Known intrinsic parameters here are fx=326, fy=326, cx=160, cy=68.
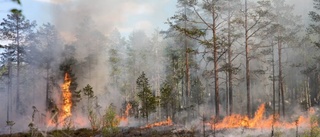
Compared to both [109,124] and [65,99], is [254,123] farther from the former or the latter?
[65,99]

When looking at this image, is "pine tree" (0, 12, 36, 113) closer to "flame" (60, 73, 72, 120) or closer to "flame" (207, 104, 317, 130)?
"flame" (60, 73, 72, 120)

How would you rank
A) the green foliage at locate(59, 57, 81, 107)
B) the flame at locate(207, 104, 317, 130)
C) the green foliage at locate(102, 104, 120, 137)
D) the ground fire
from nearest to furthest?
the green foliage at locate(102, 104, 120, 137) < the flame at locate(207, 104, 317, 130) < the ground fire < the green foliage at locate(59, 57, 81, 107)

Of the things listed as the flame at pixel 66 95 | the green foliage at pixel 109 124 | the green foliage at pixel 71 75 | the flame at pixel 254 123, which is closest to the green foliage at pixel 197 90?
the green foliage at pixel 71 75

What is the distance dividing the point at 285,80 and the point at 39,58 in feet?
131

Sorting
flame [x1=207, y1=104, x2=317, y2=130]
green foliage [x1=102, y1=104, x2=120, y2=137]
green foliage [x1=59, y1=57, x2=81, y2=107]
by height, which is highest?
green foliage [x1=59, y1=57, x2=81, y2=107]

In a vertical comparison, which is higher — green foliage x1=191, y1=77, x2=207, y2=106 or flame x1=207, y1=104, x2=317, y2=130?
green foliage x1=191, y1=77, x2=207, y2=106

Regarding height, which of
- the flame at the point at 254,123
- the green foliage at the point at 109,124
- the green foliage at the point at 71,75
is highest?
the green foliage at the point at 71,75

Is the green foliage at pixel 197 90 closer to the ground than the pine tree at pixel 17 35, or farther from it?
closer to the ground

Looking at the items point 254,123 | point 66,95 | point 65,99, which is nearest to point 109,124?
point 254,123

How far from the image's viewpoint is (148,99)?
119 feet

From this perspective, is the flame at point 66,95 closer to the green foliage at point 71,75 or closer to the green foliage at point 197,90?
the green foliage at point 71,75

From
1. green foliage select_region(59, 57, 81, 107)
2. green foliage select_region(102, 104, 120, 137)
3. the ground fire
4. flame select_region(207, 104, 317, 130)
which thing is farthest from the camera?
green foliage select_region(59, 57, 81, 107)

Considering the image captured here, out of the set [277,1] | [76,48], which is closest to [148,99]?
[76,48]

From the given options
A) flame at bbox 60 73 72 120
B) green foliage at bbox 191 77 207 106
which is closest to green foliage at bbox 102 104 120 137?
flame at bbox 60 73 72 120
